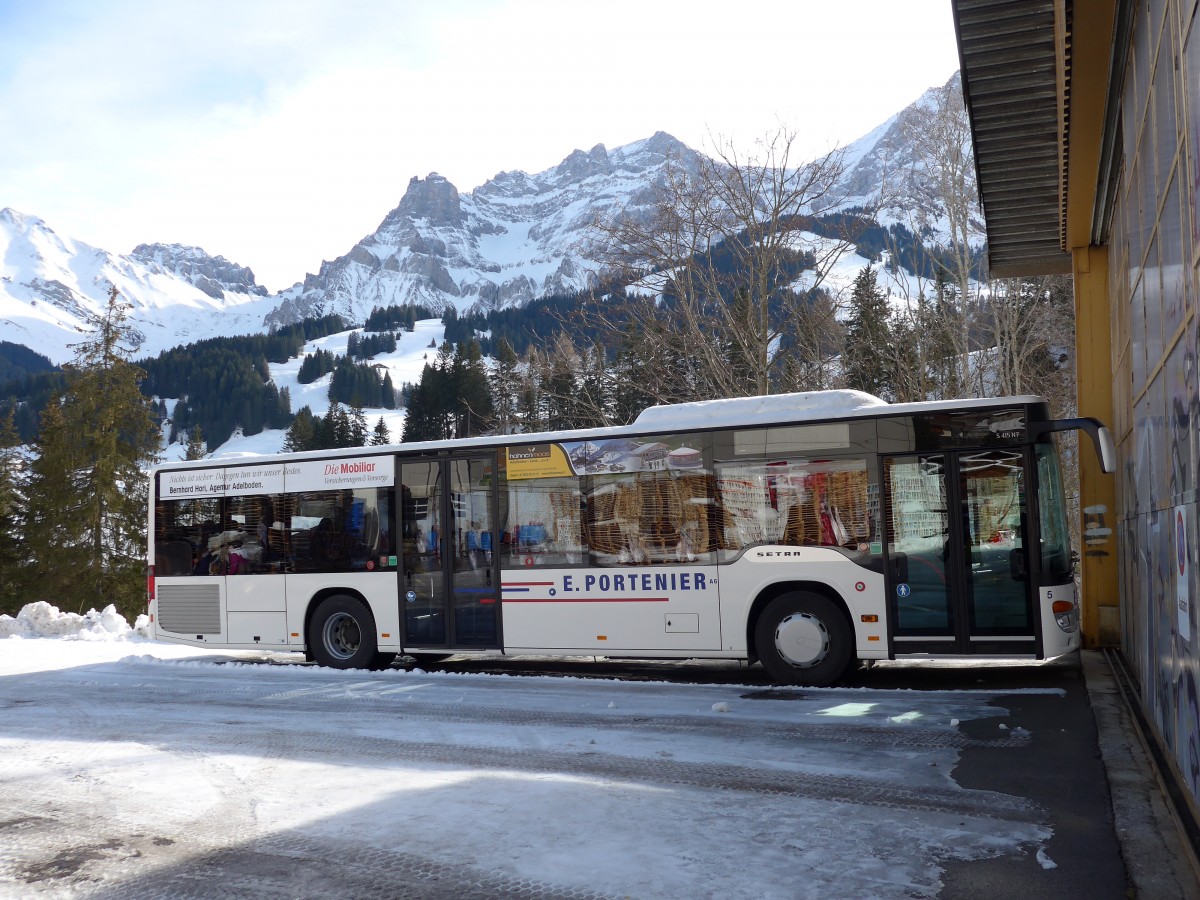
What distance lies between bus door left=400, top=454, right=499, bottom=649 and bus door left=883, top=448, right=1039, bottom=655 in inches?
180

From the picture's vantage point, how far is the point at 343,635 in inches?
524

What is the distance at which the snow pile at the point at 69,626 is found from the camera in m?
17.6

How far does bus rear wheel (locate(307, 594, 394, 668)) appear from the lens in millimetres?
13016

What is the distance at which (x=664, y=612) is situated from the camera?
11.2 metres

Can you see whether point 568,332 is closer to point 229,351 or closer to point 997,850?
point 997,850

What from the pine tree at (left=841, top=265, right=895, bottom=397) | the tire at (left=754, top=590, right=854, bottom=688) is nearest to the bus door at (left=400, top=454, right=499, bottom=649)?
the tire at (left=754, top=590, right=854, bottom=688)

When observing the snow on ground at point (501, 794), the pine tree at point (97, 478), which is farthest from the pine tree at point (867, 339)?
the pine tree at point (97, 478)

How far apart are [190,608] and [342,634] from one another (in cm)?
233

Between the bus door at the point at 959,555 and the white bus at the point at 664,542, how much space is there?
2 centimetres

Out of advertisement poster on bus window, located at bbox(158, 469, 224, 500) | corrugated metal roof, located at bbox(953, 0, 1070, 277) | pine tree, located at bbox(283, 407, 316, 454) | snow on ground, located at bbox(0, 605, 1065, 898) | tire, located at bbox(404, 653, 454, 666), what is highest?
pine tree, located at bbox(283, 407, 316, 454)

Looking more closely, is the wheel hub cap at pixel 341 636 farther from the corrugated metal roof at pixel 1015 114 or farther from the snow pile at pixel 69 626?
the corrugated metal roof at pixel 1015 114

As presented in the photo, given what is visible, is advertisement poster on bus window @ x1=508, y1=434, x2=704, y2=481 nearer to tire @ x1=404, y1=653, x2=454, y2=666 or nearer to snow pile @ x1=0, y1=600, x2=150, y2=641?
tire @ x1=404, y1=653, x2=454, y2=666

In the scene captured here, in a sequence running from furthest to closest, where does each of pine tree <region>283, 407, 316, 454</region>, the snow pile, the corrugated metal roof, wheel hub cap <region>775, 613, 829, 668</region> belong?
pine tree <region>283, 407, 316, 454</region> < the snow pile < wheel hub cap <region>775, 613, 829, 668</region> < the corrugated metal roof

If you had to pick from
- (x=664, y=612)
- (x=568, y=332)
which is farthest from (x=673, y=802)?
(x=568, y=332)
